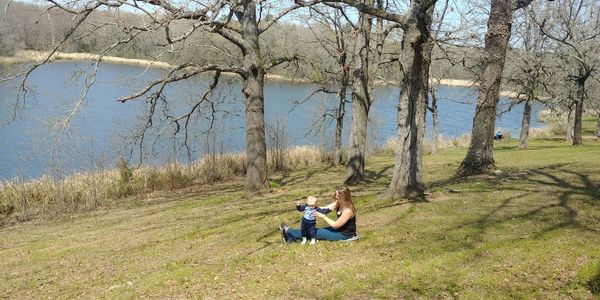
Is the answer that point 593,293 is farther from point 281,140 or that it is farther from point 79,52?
point 281,140

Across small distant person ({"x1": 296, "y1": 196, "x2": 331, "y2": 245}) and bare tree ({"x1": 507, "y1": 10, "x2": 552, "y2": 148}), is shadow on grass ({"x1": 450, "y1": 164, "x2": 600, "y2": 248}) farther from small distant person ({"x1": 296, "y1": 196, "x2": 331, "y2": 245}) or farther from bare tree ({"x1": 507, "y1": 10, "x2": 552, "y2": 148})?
bare tree ({"x1": 507, "y1": 10, "x2": 552, "y2": 148})

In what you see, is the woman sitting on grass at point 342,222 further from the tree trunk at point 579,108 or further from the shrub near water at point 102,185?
the tree trunk at point 579,108

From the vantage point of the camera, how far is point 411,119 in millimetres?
8531

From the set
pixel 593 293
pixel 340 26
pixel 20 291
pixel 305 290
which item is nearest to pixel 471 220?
pixel 593 293

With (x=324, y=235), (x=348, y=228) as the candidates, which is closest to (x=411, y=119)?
(x=348, y=228)

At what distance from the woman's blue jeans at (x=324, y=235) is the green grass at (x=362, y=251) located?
153 millimetres

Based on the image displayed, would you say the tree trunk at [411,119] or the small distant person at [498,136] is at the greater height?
the tree trunk at [411,119]

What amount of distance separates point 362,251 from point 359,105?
8029 millimetres

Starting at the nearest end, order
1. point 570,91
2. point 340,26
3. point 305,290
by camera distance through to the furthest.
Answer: point 305,290, point 340,26, point 570,91

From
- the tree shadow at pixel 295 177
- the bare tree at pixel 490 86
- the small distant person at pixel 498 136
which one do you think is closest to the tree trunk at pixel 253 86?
the tree shadow at pixel 295 177

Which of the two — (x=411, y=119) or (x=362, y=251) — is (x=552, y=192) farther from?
(x=362, y=251)

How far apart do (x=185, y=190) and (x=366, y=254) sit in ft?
34.0

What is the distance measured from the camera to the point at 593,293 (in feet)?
14.7

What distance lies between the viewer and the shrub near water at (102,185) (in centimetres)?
1301
